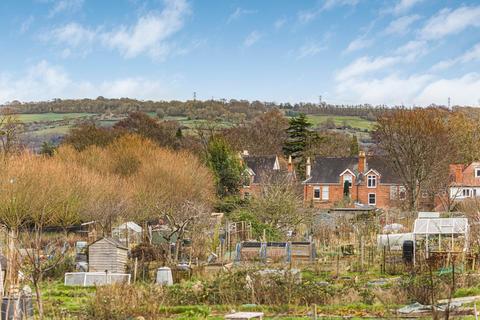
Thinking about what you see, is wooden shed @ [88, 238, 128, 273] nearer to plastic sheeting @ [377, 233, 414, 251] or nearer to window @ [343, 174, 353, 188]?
plastic sheeting @ [377, 233, 414, 251]

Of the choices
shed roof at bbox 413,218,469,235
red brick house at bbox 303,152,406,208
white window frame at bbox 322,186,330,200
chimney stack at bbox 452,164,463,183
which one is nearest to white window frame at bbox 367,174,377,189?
red brick house at bbox 303,152,406,208

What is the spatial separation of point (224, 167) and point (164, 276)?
32.2m

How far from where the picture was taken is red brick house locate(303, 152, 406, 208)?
60.6 metres

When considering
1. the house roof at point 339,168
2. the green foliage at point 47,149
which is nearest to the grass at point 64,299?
the green foliage at point 47,149

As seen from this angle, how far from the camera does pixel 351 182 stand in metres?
62.0

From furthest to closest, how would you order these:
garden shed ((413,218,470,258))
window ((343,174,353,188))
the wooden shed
A: window ((343,174,353,188))
garden shed ((413,218,470,258))
the wooden shed

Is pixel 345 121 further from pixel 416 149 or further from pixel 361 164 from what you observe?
pixel 416 149

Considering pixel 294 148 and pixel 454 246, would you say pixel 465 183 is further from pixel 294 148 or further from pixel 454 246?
pixel 454 246

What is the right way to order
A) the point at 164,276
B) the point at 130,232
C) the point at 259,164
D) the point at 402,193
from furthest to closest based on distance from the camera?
the point at 259,164 → the point at 402,193 → the point at 130,232 → the point at 164,276

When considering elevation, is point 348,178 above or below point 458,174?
below

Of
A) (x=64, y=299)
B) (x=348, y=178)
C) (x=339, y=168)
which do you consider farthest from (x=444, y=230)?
(x=339, y=168)

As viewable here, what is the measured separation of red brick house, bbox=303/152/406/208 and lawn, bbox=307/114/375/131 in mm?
→ 51666

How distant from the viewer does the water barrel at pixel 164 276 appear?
2244 centimetres

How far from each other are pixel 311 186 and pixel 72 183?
94.8ft
